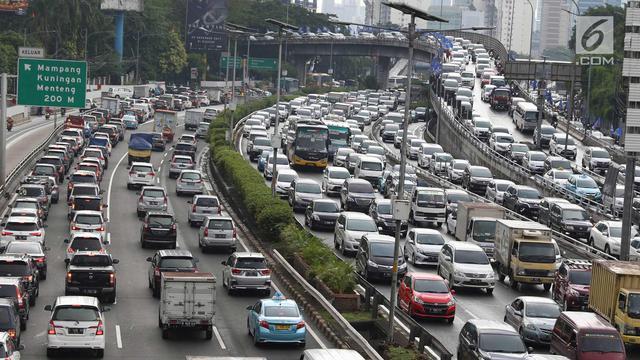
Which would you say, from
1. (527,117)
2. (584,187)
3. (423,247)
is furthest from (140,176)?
(527,117)

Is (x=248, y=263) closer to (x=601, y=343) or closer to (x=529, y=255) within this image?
(x=529, y=255)

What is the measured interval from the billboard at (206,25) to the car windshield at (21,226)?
332 feet

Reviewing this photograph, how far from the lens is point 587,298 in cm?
3806

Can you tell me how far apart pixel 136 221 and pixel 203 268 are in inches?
507

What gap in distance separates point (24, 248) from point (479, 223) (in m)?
17.7

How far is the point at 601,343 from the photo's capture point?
29.5 meters

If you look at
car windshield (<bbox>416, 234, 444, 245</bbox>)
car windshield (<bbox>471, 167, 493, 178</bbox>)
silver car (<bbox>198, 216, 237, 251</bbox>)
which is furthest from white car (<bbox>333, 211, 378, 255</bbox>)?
car windshield (<bbox>471, 167, 493, 178</bbox>)

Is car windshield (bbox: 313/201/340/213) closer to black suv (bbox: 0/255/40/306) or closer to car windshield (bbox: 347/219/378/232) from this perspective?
car windshield (bbox: 347/219/378/232)

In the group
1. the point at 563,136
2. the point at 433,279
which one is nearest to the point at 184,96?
the point at 563,136

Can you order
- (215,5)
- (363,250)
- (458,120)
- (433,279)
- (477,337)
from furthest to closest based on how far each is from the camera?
(215,5)
(458,120)
(363,250)
(433,279)
(477,337)

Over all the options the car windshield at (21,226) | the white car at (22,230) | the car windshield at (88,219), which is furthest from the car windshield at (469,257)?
the car windshield at (21,226)

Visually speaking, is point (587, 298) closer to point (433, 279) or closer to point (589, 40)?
point (433, 279)

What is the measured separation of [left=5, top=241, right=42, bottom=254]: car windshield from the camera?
3995 cm

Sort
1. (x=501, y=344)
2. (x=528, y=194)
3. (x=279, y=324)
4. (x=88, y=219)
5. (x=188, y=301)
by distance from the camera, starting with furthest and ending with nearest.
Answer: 1. (x=528, y=194)
2. (x=88, y=219)
3. (x=188, y=301)
4. (x=279, y=324)
5. (x=501, y=344)
